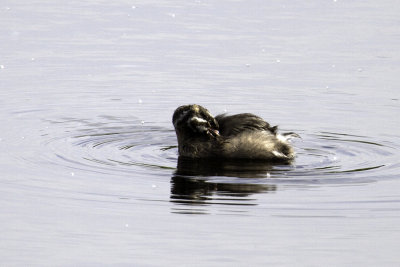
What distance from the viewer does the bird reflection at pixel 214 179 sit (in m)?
12.0

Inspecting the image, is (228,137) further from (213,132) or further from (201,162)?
(201,162)

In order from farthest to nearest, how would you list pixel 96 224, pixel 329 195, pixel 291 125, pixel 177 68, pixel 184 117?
pixel 177 68
pixel 291 125
pixel 184 117
pixel 329 195
pixel 96 224

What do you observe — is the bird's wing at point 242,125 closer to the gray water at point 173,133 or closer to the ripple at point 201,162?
the ripple at point 201,162

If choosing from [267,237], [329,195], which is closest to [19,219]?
[267,237]

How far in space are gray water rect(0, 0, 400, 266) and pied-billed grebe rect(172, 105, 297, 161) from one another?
0.28 metres

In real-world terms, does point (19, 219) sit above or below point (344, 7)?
below

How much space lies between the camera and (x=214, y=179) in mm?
12891

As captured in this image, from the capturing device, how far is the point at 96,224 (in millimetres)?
10781

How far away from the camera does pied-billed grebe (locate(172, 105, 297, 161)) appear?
46.0ft

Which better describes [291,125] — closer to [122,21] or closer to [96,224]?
[96,224]

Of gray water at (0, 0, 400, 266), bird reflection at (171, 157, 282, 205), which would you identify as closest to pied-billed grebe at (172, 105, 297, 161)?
bird reflection at (171, 157, 282, 205)

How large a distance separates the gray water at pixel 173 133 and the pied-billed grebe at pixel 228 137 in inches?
11.2

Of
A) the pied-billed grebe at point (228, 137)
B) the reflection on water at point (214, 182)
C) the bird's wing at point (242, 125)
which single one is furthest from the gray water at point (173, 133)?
the bird's wing at point (242, 125)

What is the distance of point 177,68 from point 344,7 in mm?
6973
